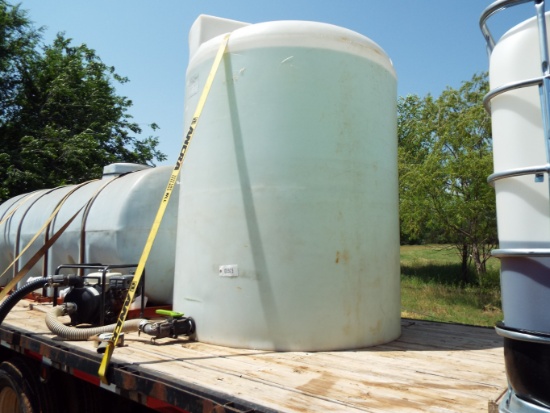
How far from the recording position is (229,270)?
167 inches

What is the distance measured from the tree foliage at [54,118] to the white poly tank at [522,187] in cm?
1760

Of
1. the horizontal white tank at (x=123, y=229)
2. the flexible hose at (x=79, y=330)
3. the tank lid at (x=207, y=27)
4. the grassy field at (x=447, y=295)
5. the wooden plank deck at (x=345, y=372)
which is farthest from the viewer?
the grassy field at (x=447, y=295)

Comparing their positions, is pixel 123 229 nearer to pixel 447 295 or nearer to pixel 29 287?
pixel 29 287

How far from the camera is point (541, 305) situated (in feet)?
5.96

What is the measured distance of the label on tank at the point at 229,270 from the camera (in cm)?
422

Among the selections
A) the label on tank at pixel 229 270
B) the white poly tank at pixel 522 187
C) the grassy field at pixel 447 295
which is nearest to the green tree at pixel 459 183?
the grassy field at pixel 447 295

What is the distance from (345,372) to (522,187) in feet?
6.47

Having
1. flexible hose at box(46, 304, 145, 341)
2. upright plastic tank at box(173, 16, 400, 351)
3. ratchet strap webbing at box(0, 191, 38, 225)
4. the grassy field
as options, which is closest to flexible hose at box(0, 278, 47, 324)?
flexible hose at box(46, 304, 145, 341)

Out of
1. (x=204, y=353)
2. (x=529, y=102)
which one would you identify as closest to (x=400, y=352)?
(x=204, y=353)

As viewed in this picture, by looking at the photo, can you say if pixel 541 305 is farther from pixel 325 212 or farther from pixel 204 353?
pixel 204 353

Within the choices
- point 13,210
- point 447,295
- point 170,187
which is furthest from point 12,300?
point 447,295

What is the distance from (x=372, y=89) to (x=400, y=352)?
2414mm

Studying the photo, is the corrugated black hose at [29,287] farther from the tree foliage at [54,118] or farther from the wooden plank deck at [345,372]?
the tree foliage at [54,118]

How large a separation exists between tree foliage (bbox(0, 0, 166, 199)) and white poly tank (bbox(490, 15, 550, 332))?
17.6 m
